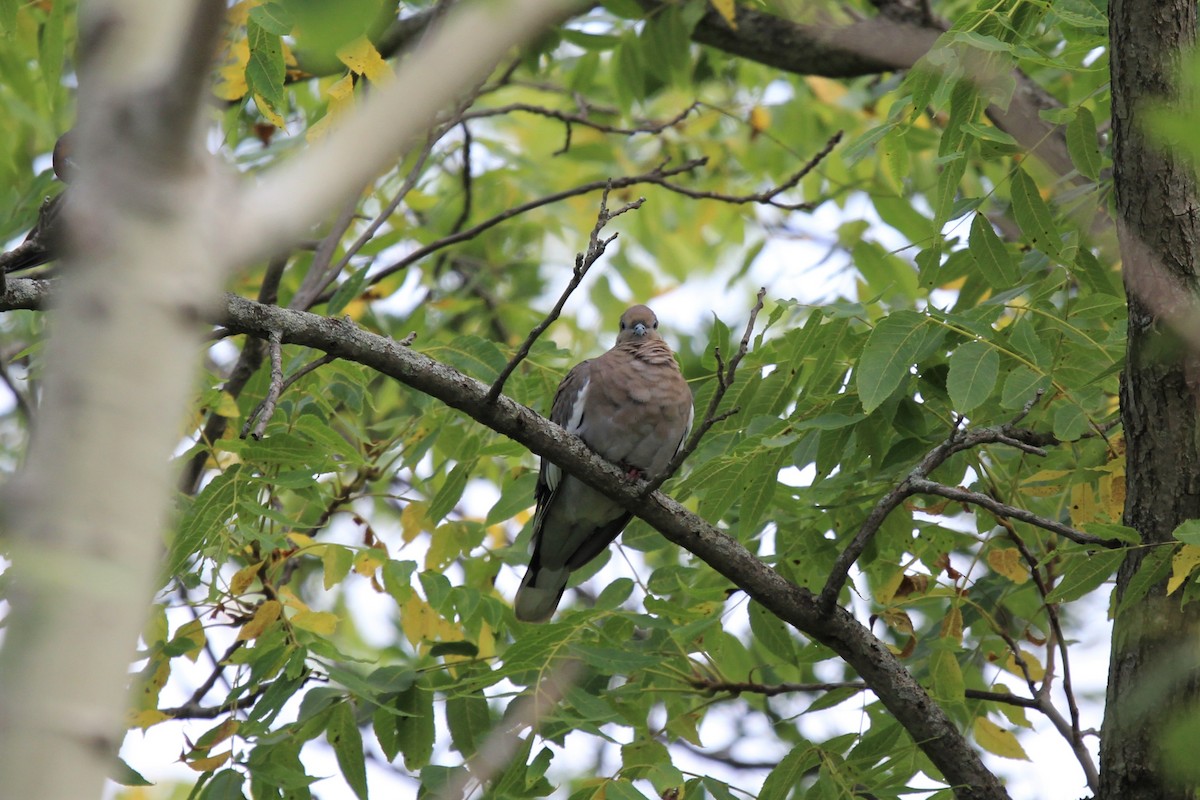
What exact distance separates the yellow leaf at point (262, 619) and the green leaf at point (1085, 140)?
2845mm

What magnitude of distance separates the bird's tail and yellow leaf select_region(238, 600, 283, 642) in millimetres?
1601

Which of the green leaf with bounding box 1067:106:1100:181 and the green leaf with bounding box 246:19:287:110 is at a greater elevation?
the green leaf with bounding box 246:19:287:110

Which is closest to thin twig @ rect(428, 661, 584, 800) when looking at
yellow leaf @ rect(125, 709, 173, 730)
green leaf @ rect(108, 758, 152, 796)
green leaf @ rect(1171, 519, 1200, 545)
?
green leaf @ rect(108, 758, 152, 796)

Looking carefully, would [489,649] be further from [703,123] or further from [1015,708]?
[703,123]

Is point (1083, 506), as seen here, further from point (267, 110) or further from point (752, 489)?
point (267, 110)

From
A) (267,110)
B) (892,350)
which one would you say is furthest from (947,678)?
(267,110)

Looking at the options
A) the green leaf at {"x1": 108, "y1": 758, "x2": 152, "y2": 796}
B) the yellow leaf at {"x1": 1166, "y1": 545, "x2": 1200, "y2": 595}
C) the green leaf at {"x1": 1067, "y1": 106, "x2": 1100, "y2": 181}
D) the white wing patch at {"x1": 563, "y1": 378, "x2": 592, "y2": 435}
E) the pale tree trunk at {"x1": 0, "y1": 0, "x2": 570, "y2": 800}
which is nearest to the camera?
the pale tree trunk at {"x1": 0, "y1": 0, "x2": 570, "y2": 800}

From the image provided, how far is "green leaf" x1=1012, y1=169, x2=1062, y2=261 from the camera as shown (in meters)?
3.41

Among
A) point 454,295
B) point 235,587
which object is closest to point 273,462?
point 235,587

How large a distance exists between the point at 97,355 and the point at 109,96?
236 mm

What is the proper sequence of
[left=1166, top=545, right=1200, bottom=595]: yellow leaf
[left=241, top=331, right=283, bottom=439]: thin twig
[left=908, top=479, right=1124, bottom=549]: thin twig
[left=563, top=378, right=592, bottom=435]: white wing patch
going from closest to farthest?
[left=241, top=331, right=283, bottom=439]: thin twig
[left=1166, top=545, right=1200, bottom=595]: yellow leaf
[left=908, top=479, right=1124, bottom=549]: thin twig
[left=563, top=378, right=592, bottom=435]: white wing patch

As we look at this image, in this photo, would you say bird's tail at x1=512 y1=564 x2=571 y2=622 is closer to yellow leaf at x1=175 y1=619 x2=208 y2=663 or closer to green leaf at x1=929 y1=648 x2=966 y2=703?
yellow leaf at x1=175 y1=619 x2=208 y2=663

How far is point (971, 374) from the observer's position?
3100mm

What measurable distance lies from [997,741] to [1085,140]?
1888 mm
